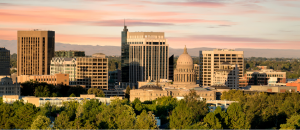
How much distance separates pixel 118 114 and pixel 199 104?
99.2 ft

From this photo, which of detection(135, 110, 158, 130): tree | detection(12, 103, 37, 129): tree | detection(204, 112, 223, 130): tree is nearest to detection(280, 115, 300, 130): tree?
detection(204, 112, 223, 130): tree

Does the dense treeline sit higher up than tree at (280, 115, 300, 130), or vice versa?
the dense treeline

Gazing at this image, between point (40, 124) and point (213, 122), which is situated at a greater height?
point (40, 124)

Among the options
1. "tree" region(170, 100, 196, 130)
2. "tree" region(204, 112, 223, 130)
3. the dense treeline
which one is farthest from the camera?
"tree" region(170, 100, 196, 130)

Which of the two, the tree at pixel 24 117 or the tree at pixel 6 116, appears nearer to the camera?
the tree at pixel 24 117

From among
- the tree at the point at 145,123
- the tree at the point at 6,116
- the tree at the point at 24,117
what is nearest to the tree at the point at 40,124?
the tree at the point at 24,117

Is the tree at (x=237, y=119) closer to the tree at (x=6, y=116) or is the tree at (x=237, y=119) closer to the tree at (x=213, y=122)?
the tree at (x=213, y=122)

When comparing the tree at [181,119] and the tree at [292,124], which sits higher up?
the tree at [181,119]

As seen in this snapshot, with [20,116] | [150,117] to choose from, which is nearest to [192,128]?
[150,117]

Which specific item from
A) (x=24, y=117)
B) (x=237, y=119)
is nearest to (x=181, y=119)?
(x=237, y=119)

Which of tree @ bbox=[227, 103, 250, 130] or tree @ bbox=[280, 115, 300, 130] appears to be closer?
tree @ bbox=[280, 115, 300, 130]

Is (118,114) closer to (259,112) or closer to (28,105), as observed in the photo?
(28,105)

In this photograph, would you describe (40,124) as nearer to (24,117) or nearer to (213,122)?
(24,117)

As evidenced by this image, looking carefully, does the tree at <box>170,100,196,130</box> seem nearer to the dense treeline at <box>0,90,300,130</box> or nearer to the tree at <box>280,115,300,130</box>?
the dense treeline at <box>0,90,300,130</box>
